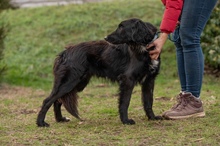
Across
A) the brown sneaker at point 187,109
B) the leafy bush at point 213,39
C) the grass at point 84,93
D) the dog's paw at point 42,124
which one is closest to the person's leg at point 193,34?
the brown sneaker at point 187,109

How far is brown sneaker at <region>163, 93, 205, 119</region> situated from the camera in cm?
567

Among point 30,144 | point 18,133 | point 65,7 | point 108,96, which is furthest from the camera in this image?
point 65,7

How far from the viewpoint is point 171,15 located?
5.35 meters

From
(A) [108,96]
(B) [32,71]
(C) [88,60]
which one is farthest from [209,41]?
(C) [88,60]

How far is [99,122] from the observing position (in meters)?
5.73

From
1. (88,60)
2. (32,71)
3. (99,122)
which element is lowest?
(32,71)

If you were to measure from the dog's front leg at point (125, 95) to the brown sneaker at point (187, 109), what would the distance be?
0.48 metres

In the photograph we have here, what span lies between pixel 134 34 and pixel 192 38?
2.03ft

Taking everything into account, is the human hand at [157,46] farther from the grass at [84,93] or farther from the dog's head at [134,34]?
the grass at [84,93]

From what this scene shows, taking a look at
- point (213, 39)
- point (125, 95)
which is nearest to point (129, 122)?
point (125, 95)

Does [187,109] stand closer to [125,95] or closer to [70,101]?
[125,95]

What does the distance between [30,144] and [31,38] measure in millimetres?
7847

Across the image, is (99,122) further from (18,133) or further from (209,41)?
(209,41)

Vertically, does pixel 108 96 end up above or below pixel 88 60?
below
